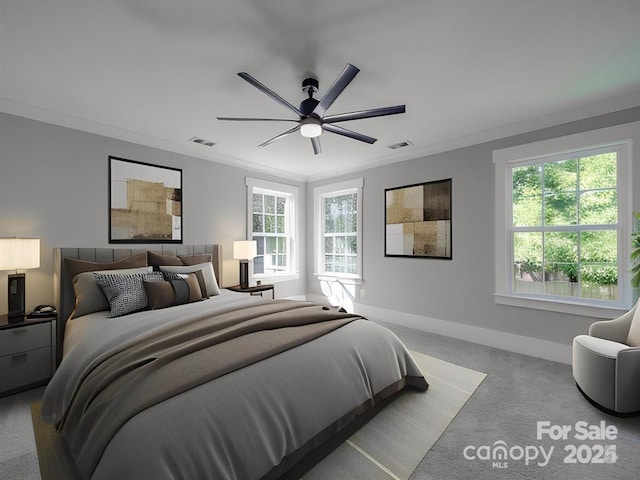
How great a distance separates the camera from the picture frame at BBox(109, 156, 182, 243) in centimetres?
Answer: 342

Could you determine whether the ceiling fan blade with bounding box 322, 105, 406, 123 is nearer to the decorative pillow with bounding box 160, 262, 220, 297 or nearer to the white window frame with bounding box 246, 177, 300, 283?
the decorative pillow with bounding box 160, 262, 220, 297

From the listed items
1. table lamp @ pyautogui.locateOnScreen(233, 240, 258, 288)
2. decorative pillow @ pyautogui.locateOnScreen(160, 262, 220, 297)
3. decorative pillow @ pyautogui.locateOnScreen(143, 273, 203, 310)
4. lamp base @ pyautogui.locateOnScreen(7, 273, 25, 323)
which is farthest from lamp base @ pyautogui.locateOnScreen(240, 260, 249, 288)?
lamp base @ pyautogui.locateOnScreen(7, 273, 25, 323)

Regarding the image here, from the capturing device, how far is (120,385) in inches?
53.9

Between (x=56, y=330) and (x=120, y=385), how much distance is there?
6.71 feet

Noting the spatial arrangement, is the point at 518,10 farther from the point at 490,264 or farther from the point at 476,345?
the point at 476,345

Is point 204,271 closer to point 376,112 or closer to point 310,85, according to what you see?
point 310,85

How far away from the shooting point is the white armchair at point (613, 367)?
6.75 ft

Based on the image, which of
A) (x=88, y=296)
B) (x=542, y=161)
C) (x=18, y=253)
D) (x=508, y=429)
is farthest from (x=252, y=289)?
(x=542, y=161)

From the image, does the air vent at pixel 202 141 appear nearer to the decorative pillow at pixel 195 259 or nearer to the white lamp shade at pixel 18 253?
the decorative pillow at pixel 195 259

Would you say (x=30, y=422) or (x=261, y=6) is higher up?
(x=261, y=6)

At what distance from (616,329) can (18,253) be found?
17.2 ft

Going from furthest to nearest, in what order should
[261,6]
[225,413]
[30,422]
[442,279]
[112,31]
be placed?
[442,279] → [30,422] → [112,31] → [261,6] → [225,413]

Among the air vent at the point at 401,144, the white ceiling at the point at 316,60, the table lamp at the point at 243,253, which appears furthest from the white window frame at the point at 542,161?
the table lamp at the point at 243,253

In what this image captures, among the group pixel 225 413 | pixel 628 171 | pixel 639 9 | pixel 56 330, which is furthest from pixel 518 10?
pixel 56 330
